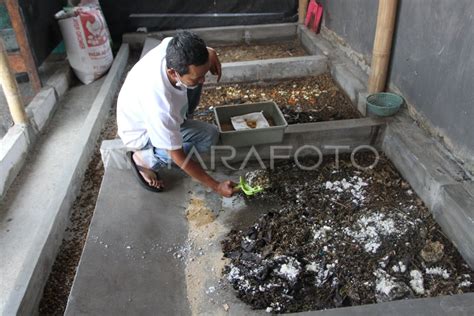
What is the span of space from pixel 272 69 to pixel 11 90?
2.58 metres

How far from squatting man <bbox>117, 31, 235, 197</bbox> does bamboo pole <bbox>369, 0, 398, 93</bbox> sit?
1.46m

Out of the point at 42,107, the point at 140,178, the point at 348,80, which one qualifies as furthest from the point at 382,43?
the point at 42,107

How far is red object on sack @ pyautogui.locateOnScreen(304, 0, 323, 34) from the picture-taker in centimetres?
533

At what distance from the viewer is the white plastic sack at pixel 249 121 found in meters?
3.24

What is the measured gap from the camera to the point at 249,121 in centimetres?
334

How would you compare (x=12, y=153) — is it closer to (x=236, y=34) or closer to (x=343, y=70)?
(x=343, y=70)

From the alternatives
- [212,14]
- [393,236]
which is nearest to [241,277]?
[393,236]

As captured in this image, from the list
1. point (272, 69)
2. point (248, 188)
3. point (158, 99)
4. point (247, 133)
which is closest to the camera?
point (158, 99)

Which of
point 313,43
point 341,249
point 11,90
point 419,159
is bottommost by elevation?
point 341,249

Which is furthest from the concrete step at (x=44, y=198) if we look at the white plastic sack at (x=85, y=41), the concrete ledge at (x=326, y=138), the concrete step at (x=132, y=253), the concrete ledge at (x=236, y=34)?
the concrete ledge at (x=236, y=34)

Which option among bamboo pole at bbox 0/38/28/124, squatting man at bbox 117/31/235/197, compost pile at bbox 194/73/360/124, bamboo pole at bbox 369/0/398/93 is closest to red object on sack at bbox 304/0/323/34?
compost pile at bbox 194/73/360/124

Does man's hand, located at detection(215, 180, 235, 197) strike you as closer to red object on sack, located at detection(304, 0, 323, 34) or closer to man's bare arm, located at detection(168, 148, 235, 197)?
man's bare arm, located at detection(168, 148, 235, 197)

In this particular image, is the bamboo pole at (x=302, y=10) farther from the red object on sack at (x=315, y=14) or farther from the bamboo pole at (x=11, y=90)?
the bamboo pole at (x=11, y=90)

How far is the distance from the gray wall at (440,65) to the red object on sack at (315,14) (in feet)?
6.89
